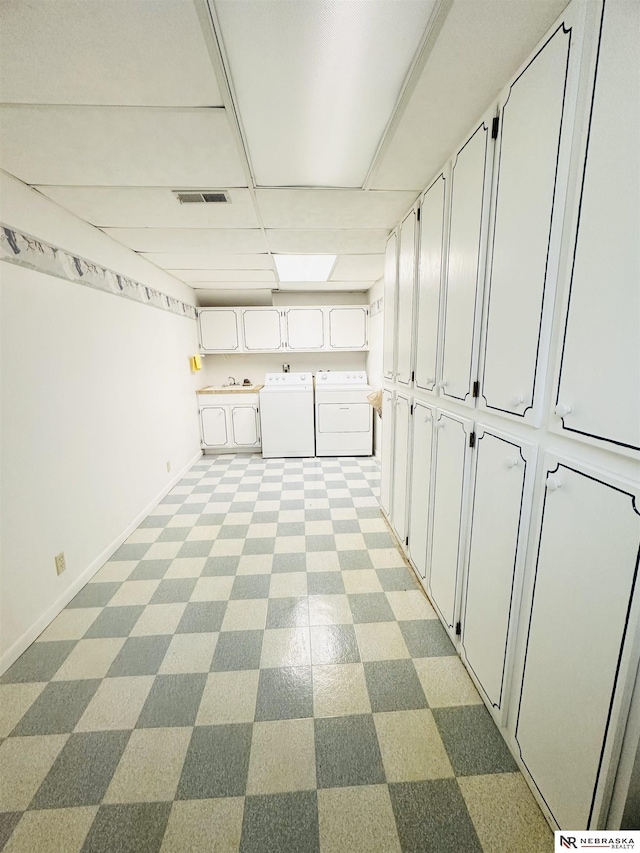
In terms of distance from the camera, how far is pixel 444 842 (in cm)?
97

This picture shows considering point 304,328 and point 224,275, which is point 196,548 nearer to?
point 224,275

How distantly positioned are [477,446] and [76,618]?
2.19 m

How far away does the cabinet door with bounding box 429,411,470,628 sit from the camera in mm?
1474

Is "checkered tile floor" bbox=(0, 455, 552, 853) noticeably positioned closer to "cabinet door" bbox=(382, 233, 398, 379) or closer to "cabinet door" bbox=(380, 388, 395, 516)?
"cabinet door" bbox=(380, 388, 395, 516)

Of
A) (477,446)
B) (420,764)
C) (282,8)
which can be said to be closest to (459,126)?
(282,8)

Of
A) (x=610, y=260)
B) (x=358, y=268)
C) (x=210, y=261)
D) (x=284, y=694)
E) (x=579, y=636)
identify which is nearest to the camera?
(x=610, y=260)

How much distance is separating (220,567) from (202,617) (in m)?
0.44

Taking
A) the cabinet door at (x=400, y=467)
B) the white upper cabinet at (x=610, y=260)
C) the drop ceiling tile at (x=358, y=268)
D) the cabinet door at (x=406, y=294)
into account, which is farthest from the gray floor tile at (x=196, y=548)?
the drop ceiling tile at (x=358, y=268)

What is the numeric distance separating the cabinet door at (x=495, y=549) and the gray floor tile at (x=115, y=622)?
1652 millimetres

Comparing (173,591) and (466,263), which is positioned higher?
(466,263)

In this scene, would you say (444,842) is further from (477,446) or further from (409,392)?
(409,392)

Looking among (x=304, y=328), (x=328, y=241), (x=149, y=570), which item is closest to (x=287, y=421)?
(x=304, y=328)

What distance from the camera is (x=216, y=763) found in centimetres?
117

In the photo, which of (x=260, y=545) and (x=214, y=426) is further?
(x=214, y=426)
